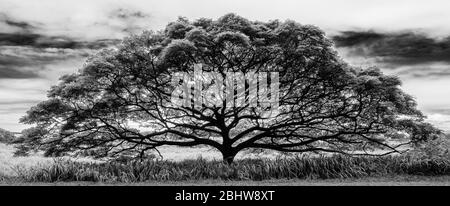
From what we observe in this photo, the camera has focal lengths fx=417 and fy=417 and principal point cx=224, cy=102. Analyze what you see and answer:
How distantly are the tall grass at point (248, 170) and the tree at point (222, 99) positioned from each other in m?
2.22

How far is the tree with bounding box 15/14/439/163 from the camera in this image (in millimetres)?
14664

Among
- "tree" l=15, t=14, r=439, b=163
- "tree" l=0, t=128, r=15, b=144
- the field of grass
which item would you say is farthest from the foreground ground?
"tree" l=0, t=128, r=15, b=144

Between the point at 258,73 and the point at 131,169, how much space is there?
5901 millimetres

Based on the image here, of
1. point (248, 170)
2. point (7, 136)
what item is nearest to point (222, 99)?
point (248, 170)

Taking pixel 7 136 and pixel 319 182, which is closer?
pixel 319 182

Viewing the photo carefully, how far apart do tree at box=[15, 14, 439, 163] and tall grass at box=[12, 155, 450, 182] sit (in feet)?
7.29

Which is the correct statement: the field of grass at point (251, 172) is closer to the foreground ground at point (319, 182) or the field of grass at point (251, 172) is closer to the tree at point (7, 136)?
the foreground ground at point (319, 182)

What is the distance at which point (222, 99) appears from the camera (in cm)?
1647

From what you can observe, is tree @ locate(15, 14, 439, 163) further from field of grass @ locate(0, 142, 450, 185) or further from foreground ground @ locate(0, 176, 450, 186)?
foreground ground @ locate(0, 176, 450, 186)

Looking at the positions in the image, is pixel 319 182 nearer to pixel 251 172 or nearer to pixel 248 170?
pixel 251 172

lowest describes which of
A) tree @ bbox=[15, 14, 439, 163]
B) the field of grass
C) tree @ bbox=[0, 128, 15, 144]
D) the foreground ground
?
the foreground ground

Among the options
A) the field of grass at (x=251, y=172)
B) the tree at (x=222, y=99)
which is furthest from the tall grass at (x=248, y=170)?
the tree at (x=222, y=99)

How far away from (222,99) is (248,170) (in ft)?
11.0
